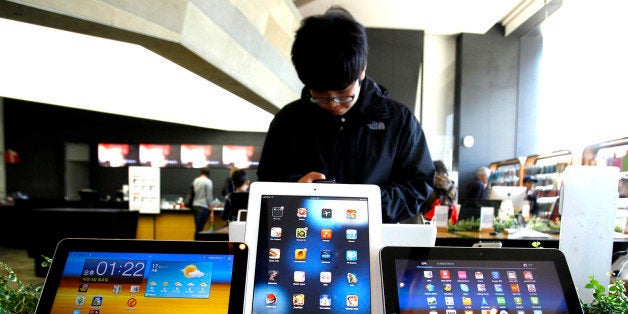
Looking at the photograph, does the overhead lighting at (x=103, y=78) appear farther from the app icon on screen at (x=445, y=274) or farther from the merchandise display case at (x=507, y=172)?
the merchandise display case at (x=507, y=172)

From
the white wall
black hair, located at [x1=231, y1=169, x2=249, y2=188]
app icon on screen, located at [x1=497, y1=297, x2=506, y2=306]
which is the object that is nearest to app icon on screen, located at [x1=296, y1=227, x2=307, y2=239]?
app icon on screen, located at [x1=497, y1=297, x2=506, y2=306]

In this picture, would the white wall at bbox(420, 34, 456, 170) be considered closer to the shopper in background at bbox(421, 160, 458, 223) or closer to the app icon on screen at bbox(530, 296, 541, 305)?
the shopper in background at bbox(421, 160, 458, 223)

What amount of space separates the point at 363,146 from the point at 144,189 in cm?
605

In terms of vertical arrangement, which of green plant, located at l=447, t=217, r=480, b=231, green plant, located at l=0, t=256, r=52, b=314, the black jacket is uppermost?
the black jacket

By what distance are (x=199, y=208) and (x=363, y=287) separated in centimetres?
706

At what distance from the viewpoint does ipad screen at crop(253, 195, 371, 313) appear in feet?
2.37

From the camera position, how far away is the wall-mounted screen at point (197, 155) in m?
9.80

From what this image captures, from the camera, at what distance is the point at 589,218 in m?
1.28

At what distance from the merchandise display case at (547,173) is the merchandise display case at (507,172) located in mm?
350

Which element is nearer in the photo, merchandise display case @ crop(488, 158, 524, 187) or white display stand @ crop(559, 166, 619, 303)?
Answer: white display stand @ crop(559, 166, 619, 303)

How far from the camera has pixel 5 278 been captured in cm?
78

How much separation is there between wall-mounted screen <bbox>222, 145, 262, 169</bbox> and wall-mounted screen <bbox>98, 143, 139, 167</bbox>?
2166mm

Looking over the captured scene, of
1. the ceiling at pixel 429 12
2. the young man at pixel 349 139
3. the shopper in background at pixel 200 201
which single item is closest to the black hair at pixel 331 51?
the young man at pixel 349 139

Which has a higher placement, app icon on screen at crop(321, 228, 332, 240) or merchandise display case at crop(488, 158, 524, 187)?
app icon on screen at crop(321, 228, 332, 240)
